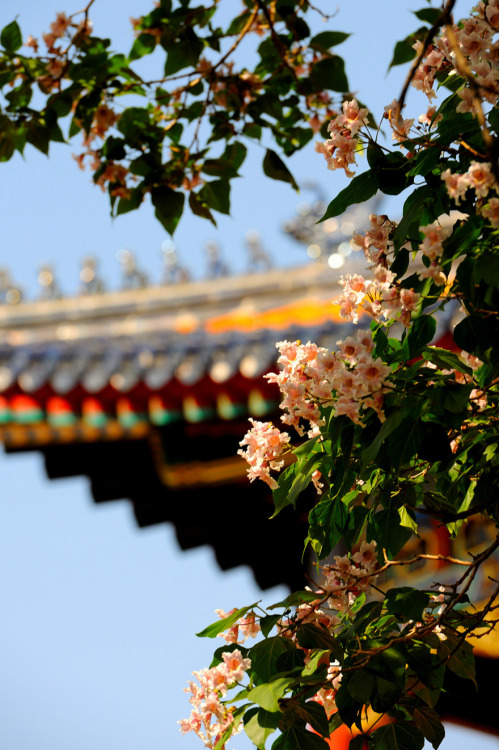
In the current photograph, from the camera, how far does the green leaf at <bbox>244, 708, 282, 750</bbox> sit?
5.38ft

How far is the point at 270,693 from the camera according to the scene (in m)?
1.63

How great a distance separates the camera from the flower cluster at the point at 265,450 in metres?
1.89

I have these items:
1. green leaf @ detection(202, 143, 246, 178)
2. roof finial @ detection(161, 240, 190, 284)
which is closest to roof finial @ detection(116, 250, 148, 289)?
roof finial @ detection(161, 240, 190, 284)

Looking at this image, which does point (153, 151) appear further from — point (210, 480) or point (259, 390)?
point (210, 480)

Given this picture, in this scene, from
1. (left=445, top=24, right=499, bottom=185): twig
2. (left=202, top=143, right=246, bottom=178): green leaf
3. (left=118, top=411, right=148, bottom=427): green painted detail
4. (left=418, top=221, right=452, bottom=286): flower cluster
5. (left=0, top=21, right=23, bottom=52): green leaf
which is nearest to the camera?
(left=445, top=24, right=499, bottom=185): twig

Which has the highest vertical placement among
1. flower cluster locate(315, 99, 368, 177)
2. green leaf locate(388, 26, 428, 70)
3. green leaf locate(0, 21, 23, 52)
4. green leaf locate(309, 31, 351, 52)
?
green leaf locate(0, 21, 23, 52)

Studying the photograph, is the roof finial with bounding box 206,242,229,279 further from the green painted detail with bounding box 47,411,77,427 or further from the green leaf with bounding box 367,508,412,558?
the green leaf with bounding box 367,508,412,558

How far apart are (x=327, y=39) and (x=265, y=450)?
140 cm

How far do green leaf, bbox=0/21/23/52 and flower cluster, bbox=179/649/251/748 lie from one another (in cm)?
179

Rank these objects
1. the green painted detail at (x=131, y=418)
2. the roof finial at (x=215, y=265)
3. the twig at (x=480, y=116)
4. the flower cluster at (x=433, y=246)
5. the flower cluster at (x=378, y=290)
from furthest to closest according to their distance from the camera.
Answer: the roof finial at (x=215, y=265) < the green painted detail at (x=131, y=418) < the flower cluster at (x=378, y=290) < the flower cluster at (x=433, y=246) < the twig at (x=480, y=116)

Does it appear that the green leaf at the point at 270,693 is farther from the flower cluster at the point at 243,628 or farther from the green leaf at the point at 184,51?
the green leaf at the point at 184,51

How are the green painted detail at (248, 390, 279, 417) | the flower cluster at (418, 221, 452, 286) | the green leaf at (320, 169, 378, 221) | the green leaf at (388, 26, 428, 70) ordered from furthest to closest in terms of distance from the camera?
the green painted detail at (248, 390, 279, 417) → the green leaf at (388, 26, 428, 70) → the green leaf at (320, 169, 378, 221) → the flower cluster at (418, 221, 452, 286)

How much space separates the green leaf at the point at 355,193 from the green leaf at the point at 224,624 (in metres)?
0.71

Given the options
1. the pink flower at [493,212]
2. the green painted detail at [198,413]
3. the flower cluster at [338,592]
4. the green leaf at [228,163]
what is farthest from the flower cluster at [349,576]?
the green painted detail at [198,413]
